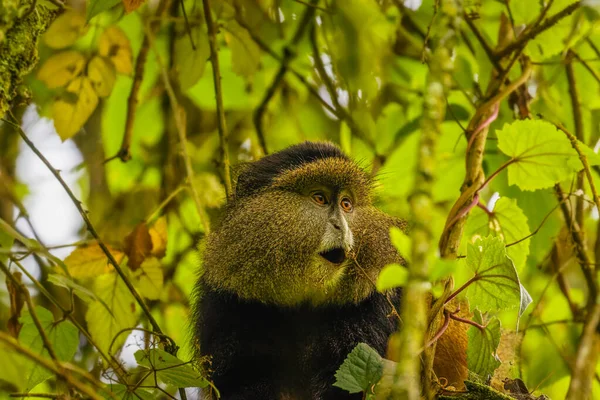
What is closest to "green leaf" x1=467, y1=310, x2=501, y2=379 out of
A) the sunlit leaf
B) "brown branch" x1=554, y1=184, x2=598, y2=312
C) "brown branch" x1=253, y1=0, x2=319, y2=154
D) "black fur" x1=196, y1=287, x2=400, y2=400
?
"black fur" x1=196, y1=287, x2=400, y2=400

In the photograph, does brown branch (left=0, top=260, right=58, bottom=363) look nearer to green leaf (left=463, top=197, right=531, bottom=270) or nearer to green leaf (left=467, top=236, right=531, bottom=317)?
green leaf (left=467, top=236, right=531, bottom=317)

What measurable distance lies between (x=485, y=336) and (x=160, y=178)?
3.59m

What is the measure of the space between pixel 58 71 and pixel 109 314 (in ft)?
3.86

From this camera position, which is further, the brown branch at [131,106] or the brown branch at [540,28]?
the brown branch at [131,106]

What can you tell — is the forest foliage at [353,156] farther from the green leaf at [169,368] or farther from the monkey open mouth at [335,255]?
the monkey open mouth at [335,255]

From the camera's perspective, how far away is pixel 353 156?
409 cm

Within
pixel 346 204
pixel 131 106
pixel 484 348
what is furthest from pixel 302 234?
pixel 131 106

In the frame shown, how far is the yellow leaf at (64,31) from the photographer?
11.8 ft

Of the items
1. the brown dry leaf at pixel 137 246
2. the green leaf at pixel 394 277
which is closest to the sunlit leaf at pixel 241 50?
the brown dry leaf at pixel 137 246

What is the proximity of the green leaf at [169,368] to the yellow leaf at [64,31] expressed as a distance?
5.97ft

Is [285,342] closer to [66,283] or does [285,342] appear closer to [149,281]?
[149,281]

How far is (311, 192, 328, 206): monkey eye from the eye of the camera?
3430mm

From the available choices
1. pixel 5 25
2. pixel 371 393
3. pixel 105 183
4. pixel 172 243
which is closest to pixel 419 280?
pixel 371 393

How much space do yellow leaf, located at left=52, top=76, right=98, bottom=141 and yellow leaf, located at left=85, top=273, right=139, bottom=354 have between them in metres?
0.73
